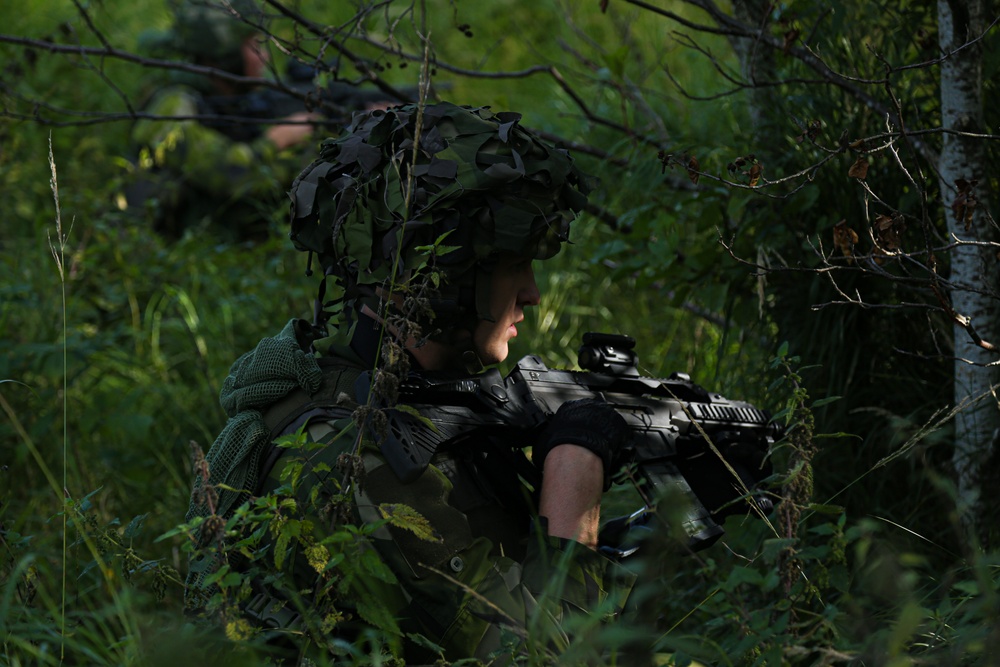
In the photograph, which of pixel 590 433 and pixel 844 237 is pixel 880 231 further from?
pixel 590 433

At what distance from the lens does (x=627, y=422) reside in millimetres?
2375

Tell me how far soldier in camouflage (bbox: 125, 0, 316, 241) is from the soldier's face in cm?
422

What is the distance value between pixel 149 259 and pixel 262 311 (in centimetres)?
99

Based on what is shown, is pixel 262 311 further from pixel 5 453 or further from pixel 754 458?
pixel 754 458

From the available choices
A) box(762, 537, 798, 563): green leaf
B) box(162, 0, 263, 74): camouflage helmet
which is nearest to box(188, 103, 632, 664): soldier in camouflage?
box(762, 537, 798, 563): green leaf

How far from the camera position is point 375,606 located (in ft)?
6.03

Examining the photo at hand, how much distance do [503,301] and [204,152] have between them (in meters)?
4.83

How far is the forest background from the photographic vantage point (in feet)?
6.00

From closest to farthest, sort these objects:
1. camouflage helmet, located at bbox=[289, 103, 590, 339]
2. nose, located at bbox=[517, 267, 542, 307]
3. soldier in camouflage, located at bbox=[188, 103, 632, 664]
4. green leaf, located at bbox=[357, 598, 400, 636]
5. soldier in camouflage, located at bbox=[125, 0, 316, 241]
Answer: green leaf, located at bbox=[357, 598, 400, 636] < soldier in camouflage, located at bbox=[188, 103, 632, 664] < camouflage helmet, located at bbox=[289, 103, 590, 339] < nose, located at bbox=[517, 267, 542, 307] < soldier in camouflage, located at bbox=[125, 0, 316, 241]

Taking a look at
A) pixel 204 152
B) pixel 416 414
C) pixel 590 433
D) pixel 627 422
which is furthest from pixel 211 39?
pixel 416 414

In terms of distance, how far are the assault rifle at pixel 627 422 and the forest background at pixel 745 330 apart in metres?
0.15

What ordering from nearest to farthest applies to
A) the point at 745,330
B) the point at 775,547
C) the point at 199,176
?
the point at 775,547
the point at 745,330
the point at 199,176

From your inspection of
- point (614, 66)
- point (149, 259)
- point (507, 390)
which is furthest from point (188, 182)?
point (507, 390)

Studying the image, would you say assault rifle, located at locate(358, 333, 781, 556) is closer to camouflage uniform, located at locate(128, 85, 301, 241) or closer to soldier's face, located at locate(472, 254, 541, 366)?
soldier's face, located at locate(472, 254, 541, 366)
